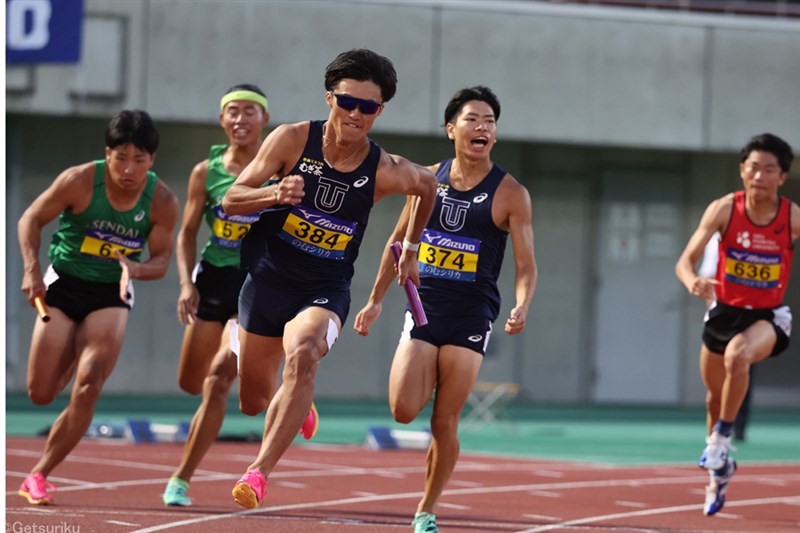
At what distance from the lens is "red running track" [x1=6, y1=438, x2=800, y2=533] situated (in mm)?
8359

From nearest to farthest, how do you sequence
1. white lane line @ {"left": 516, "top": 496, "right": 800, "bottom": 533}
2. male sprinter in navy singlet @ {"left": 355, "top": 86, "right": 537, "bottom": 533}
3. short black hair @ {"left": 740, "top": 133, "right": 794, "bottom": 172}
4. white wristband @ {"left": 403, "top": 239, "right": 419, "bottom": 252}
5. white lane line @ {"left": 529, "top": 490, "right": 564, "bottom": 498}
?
white wristband @ {"left": 403, "top": 239, "right": 419, "bottom": 252}
male sprinter in navy singlet @ {"left": 355, "top": 86, "right": 537, "bottom": 533}
white lane line @ {"left": 516, "top": 496, "right": 800, "bottom": 533}
short black hair @ {"left": 740, "top": 133, "right": 794, "bottom": 172}
white lane line @ {"left": 529, "top": 490, "right": 564, "bottom": 498}

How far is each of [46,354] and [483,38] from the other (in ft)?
47.0

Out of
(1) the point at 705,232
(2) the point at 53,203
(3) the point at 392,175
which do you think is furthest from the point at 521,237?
(2) the point at 53,203

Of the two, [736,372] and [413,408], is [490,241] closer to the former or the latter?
[413,408]

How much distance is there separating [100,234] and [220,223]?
0.82 m

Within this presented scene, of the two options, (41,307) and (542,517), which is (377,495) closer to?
(542,517)

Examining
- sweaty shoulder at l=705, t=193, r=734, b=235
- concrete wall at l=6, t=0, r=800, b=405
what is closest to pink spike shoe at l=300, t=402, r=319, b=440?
sweaty shoulder at l=705, t=193, r=734, b=235

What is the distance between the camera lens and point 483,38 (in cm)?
2214

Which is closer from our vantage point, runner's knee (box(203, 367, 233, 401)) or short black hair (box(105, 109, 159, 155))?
short black hair (box(105, 109, 159, 155))

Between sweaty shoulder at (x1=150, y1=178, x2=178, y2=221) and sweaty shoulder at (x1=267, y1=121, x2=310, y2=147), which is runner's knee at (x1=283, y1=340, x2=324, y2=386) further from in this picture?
sweaty shoulder at (x1=150, y1=178, x2=178, y2=221)

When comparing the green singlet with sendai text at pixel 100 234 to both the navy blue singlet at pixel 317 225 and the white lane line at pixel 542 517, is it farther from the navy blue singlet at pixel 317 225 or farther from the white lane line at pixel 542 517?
the white lane line at pixel 542 517

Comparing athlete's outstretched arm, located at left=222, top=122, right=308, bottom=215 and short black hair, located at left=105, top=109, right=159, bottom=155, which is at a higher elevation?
short black hair, located at left=105, top=109, right=159, bottom=155

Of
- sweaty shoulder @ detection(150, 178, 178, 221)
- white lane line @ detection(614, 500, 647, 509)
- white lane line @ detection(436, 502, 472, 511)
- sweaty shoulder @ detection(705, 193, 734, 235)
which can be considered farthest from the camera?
white lane line @ detection(614, 500, 647, 509)

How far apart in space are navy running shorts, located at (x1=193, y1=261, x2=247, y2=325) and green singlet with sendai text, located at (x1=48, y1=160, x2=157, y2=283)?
533 millimetres
